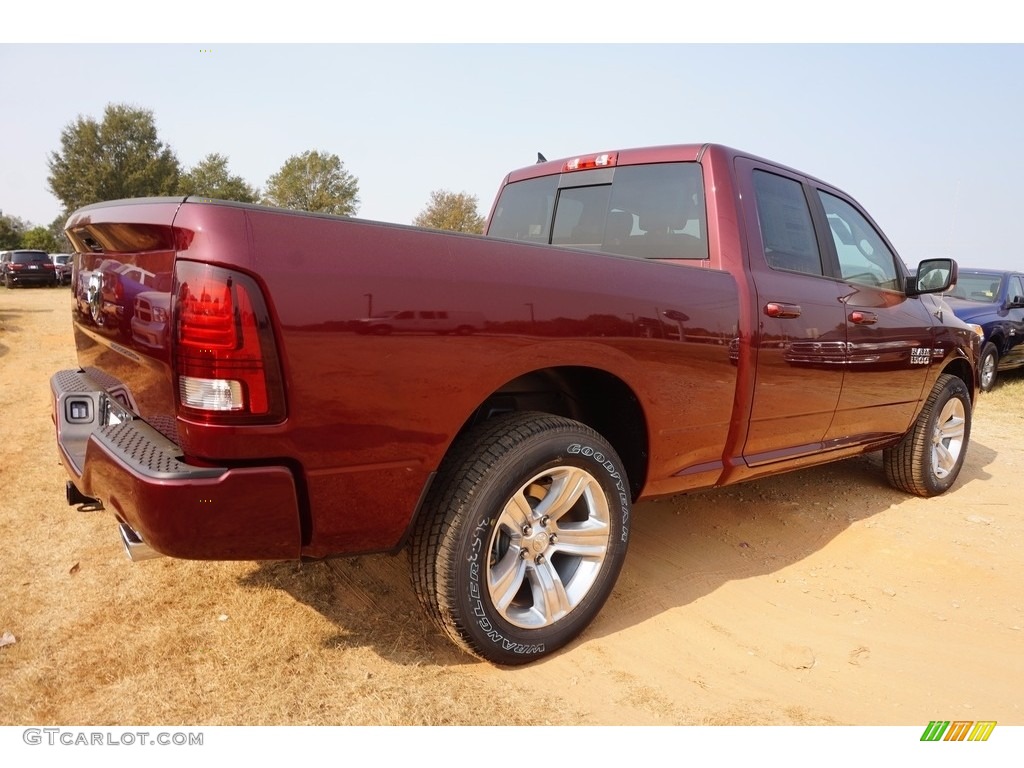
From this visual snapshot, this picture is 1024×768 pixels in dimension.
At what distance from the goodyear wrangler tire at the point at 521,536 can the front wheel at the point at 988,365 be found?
9.73 m

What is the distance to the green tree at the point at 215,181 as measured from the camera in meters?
42.7

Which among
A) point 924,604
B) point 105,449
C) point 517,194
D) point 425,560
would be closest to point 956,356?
point 924,604

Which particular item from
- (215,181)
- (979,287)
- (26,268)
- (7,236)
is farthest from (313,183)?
(979,287)

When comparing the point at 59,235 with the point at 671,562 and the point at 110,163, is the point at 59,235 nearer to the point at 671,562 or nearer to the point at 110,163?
the point at 110,163

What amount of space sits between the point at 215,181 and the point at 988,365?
4460 centimetres

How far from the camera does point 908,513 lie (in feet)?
14.3

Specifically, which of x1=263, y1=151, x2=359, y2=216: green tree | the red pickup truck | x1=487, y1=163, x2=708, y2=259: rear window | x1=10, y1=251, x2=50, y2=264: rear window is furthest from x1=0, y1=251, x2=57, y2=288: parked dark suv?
x1=487, y1=163, x2=708, y2=259: rear window

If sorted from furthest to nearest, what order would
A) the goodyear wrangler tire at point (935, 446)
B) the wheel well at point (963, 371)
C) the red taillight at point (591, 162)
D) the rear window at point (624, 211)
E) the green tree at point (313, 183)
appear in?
the green tree at point (313, 183) < the wheel well at point (963, 371) < the goodyear wrangler tire at point (935, 446) < the red taillight at point (591, 162) < the rear window at point (624, 211)

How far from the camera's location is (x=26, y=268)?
2642 centimetres

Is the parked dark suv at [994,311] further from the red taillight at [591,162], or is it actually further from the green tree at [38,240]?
the green tree at [38,240]

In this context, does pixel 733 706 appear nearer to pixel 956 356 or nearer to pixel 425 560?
pixel 425 560

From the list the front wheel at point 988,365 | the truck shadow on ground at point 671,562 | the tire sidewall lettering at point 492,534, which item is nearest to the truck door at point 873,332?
the truck shadow on ground at point 671,562

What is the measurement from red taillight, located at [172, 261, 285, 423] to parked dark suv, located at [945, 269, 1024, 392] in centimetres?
1061

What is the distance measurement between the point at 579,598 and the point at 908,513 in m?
2.91
